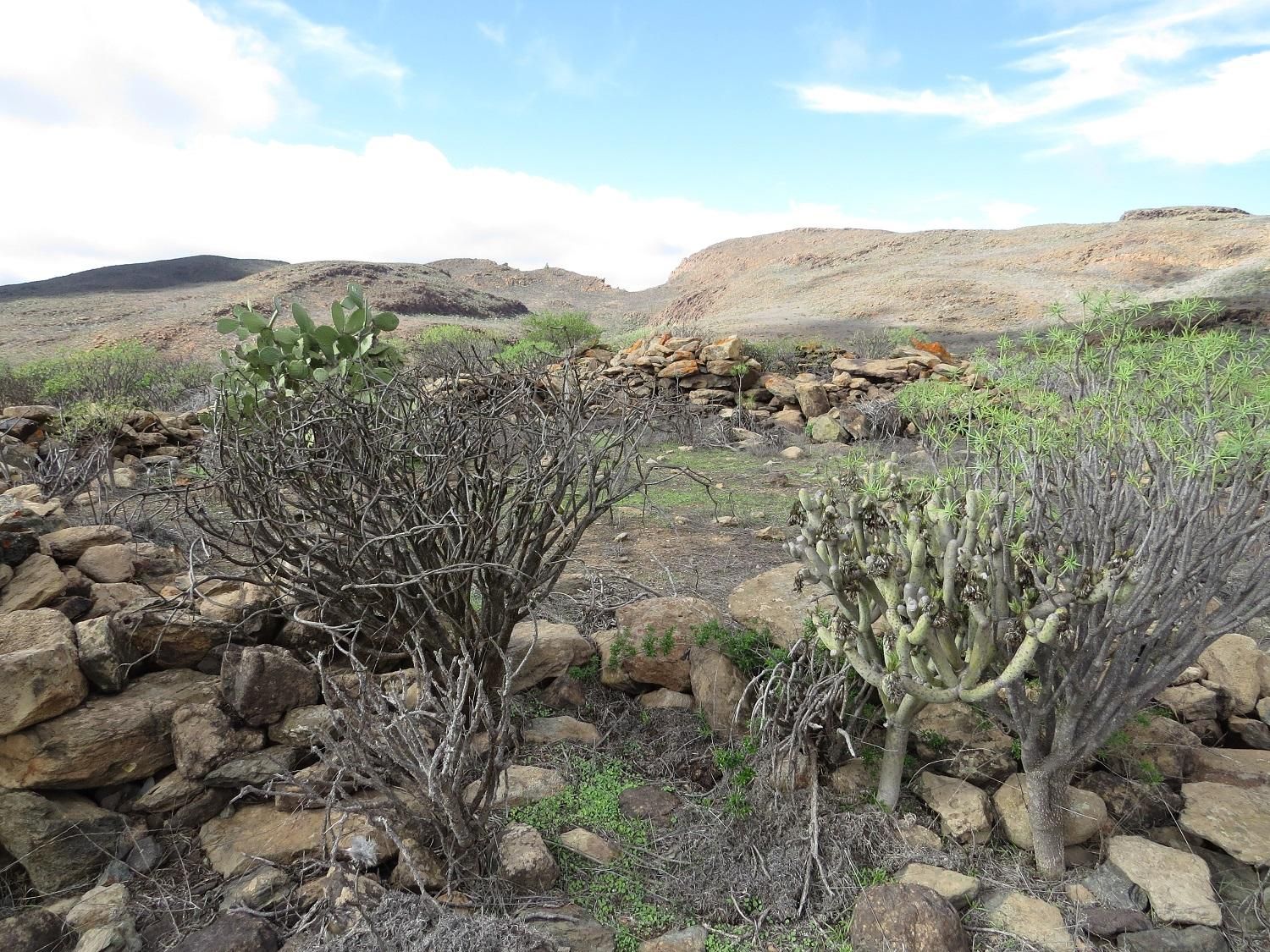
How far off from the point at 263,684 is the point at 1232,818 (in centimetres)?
349

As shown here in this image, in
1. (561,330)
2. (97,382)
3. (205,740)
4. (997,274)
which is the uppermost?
(997,274)

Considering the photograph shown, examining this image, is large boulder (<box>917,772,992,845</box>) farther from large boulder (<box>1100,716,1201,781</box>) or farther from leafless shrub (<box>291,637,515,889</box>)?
leafless shrub (<box>291,637,515,889</box>)

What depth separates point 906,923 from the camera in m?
2.29

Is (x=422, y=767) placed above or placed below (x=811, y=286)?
below

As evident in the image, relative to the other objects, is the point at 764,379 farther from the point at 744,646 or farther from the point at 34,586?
the point at 34,586

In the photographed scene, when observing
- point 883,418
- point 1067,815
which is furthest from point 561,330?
point 1067,815

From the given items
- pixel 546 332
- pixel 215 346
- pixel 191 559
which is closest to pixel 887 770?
pixel 191 559

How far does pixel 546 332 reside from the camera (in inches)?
808

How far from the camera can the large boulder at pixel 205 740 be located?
2793 millimetres

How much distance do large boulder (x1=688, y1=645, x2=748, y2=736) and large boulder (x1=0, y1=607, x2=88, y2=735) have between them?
2.35 meters

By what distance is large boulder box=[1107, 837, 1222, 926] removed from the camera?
2.43 metres

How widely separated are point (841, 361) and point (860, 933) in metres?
12.2

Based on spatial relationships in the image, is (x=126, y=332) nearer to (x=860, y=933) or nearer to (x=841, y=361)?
(x=841, y=361)

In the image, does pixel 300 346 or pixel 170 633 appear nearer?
pixel 170 633
